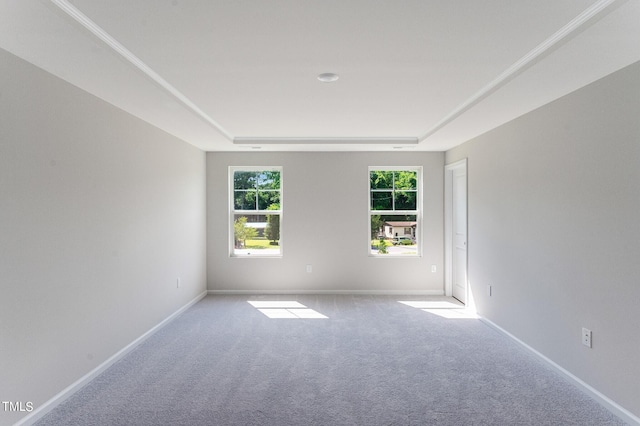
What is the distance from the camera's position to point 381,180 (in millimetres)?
6145

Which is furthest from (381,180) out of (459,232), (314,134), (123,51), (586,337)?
(123,51)

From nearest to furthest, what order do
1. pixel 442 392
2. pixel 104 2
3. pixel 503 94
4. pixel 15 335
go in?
pixel 104 2
pixel 15 335
pixel 442 392
pixel 503 94

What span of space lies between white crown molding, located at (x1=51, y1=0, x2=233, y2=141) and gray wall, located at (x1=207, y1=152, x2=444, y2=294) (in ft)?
7.63

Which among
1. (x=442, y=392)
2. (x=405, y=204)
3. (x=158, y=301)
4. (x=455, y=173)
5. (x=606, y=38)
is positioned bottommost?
(x=442, y=392)

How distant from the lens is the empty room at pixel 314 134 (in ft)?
6.85

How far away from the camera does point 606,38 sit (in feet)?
6.72

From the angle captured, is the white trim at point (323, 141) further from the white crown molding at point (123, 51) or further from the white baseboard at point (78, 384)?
the white baseboard at point (78, 384)

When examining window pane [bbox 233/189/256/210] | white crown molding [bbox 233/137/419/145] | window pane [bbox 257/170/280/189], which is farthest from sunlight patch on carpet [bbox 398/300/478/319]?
window pane [bbox 233/189/256/210]

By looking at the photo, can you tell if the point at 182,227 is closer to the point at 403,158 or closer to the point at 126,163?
the point at 126,163

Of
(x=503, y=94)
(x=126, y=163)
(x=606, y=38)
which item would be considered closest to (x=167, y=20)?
(x=126, y=163)

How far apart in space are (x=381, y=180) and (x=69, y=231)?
4480mm

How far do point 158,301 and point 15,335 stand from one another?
2.01 meters

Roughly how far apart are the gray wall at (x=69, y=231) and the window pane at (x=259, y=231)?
6.13 ft

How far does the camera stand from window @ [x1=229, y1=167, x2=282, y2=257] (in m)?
6.13
